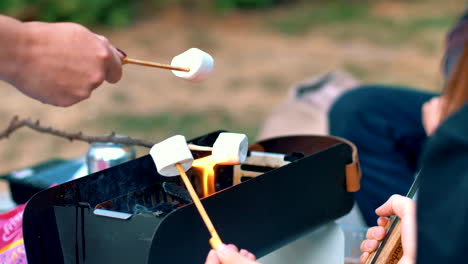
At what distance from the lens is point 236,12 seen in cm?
675

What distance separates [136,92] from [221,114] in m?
0.81

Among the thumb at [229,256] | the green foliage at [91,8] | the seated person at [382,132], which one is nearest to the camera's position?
the thumb at [229,256]

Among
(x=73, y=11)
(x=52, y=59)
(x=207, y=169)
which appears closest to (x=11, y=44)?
(x=52, y=59)

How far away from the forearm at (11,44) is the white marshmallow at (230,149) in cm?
37

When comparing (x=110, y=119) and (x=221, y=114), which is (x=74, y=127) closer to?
(x=110, y=119)

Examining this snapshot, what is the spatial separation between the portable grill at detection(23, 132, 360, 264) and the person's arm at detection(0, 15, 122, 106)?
0.17 metres

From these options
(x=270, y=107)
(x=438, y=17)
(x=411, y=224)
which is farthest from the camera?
(x=438, y=17)

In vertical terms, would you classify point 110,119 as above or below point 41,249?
below

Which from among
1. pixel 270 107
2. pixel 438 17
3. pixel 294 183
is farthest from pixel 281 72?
pixel 294 183

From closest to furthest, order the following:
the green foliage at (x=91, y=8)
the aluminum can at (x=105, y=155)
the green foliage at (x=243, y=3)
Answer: the aluminum can at (x=105, y=155) → the green foliage at (x=91, y=8) → the green foliage at (x=243, y=3)

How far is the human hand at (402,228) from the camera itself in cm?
100

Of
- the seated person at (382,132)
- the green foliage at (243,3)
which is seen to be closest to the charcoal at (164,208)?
the seated person at (382,132)

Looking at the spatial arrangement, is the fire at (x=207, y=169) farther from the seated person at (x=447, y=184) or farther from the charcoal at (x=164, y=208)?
the seated person at (x=447, y=184)

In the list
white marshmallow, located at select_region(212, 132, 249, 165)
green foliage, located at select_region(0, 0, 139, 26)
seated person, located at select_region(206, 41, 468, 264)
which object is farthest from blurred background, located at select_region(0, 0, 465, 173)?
seated person, located at select_region(206, 41, 468, 264)
